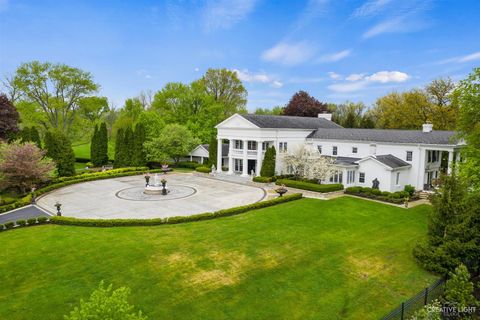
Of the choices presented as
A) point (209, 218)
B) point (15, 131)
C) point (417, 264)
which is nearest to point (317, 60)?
point (209, 218)

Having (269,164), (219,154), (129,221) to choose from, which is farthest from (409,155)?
(129,221)

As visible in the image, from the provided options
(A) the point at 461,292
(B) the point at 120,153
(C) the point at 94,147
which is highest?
(C) the point at 94,147

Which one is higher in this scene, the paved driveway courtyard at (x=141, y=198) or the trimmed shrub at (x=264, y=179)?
the trimmed shrub at (x=264, y=179)

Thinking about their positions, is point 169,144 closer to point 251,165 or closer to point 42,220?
point 251,165

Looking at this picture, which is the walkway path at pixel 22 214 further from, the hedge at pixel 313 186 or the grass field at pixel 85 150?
the grass field at pixel 85 150

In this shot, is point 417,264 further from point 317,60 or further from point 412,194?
point 317,60

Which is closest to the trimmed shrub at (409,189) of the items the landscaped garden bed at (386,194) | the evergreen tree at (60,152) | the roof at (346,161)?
the landscaped garden bed at (386,194)
